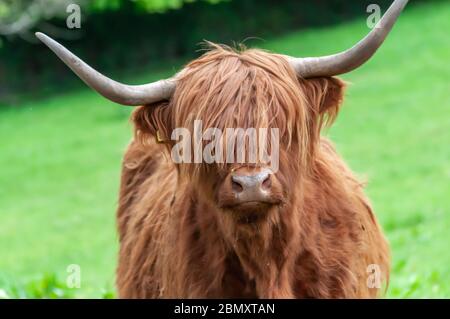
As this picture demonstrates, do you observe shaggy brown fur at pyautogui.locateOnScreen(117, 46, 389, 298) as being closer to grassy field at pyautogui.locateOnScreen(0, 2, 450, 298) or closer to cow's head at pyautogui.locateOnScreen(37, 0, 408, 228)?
cow's head at pyautogui.locateOnScreen(37, 0, 408, 228)

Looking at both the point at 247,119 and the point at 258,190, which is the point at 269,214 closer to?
the point at 258,190

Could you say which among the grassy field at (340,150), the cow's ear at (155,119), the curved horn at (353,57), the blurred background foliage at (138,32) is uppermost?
the blurred background foliage at (138,32)

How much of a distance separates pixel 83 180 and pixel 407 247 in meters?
9.51

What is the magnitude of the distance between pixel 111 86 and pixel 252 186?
0.84 metres

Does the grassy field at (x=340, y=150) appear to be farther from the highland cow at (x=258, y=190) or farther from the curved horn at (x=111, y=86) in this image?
the curved horn at (x=111, y=86)

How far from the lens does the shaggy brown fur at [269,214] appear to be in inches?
184

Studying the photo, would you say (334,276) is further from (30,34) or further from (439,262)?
(30,34)

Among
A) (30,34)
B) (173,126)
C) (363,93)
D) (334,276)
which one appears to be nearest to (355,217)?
(334,276)

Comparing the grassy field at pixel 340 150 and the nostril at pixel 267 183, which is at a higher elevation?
the grassy field at pixel 340 150

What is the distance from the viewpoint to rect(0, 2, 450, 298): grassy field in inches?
514

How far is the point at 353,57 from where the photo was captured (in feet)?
15.4

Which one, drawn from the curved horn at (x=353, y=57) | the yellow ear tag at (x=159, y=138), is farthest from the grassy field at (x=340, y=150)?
the curved horn at (x=353, y=57)

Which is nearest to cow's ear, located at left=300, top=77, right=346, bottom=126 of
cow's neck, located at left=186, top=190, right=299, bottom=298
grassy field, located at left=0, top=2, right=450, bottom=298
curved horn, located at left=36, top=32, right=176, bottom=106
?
cow's neck, located at left=186, top=190, right=299, bottom=298

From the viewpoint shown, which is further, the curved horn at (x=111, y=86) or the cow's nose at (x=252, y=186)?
the curved horn at (x=111, y=86)
